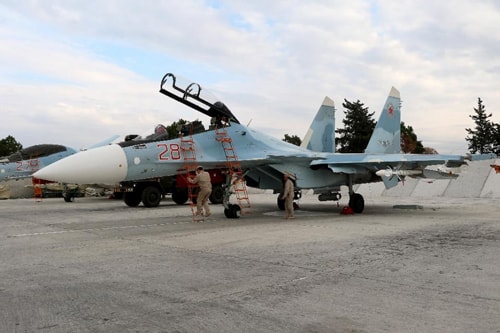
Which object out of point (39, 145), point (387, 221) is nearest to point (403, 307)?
point (387, 221)

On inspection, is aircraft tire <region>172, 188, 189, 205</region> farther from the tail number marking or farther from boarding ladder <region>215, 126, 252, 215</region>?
the tail number marking

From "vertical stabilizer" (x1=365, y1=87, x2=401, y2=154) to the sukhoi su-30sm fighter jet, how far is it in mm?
1969

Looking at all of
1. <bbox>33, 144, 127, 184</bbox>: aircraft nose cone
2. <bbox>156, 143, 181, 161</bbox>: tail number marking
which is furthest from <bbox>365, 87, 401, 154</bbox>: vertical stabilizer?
<bbox>33, 144, 127, 184</bbox>: aircraft nose cone

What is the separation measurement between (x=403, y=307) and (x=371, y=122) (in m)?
52.3

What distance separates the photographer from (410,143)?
53.6 meters

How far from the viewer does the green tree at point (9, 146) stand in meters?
55.7

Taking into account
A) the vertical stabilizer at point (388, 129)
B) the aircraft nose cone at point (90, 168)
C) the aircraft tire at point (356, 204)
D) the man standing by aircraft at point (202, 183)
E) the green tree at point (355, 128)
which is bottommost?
the aircraft tire at point (356, 204)

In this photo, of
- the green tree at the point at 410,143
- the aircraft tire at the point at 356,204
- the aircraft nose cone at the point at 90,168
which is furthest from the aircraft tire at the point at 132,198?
the green tree at the point at 410,143

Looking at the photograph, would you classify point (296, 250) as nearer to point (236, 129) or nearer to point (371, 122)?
point (236, 129)

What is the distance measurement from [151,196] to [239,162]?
197 inches

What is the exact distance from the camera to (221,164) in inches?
449

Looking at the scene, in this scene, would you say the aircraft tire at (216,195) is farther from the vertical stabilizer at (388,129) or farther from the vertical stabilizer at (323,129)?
the vertical stabilizer at (388,129)

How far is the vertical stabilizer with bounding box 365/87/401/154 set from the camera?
15641mm

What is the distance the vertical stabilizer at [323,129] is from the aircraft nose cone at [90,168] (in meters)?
8.11
